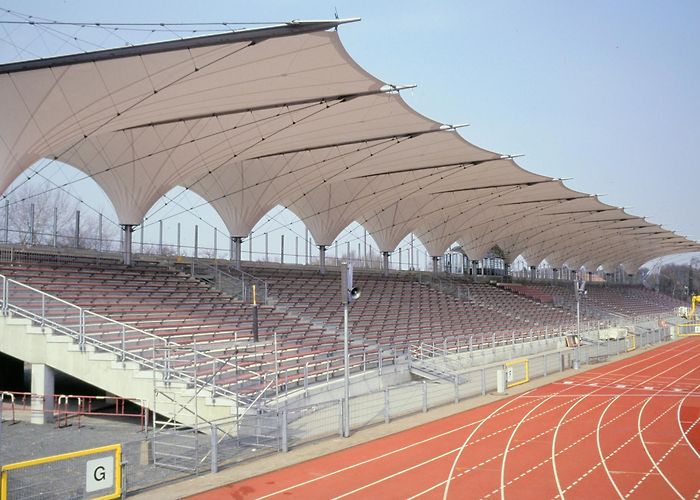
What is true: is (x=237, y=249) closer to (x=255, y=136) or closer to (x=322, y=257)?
(x=322, y=257)

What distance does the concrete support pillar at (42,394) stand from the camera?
1664 centimetres

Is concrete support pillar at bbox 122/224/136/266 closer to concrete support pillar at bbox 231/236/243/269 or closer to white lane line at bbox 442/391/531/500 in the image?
concrete support pillar at bbox 231/236/243/269

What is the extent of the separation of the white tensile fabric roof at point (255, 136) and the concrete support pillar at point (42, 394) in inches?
229

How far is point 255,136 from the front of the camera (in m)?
23.9

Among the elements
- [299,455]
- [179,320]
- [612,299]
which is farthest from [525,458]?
[612,299]

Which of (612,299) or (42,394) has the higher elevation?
(612,299)

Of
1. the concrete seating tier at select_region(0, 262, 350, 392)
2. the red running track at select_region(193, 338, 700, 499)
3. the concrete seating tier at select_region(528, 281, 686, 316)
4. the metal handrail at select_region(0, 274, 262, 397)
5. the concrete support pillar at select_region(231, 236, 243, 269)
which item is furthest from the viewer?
the concrete seating tier at select_region(528, 281, 686, 316)

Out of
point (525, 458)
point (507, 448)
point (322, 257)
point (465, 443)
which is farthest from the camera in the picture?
point (322, 257)

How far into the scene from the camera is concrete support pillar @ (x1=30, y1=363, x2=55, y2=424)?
1664 cm

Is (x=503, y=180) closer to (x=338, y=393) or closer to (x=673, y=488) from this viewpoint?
(x=338, y=393)

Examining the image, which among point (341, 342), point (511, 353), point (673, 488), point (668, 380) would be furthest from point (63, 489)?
point (511, 353)

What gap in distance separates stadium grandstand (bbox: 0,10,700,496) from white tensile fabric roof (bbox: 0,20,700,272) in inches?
3.2

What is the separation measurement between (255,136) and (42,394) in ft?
36.7

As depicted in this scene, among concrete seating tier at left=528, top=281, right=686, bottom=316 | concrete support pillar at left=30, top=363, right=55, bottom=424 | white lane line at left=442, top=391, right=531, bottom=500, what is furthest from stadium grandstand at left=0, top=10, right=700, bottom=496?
concrete seating tier at left=528, top=281, right=686, bottom=316
